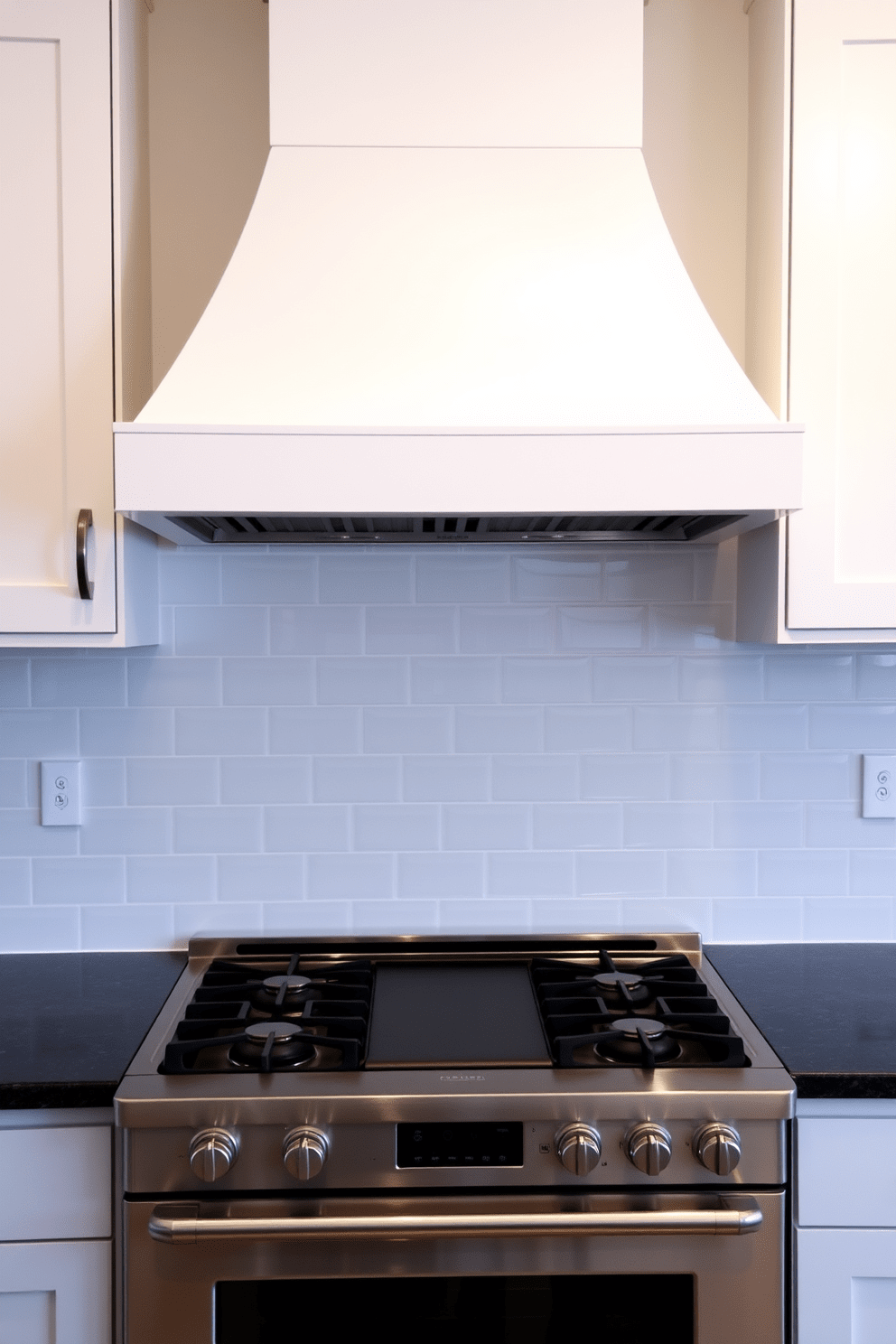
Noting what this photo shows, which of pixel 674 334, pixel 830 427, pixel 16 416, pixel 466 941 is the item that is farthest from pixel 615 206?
pixel 466 941

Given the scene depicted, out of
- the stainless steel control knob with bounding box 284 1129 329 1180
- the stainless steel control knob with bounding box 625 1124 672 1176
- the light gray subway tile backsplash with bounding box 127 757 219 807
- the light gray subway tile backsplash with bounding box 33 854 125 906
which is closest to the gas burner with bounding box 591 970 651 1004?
the stainless steel control knob with bounding box 625 1124 672 1176

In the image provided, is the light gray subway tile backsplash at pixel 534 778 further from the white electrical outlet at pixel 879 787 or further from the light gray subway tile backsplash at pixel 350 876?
the white electrical outlet at pixel 879 787

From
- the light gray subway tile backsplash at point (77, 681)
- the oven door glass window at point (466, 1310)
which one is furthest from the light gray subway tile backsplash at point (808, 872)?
the light gray subway tile backsplash at point (77, 681)

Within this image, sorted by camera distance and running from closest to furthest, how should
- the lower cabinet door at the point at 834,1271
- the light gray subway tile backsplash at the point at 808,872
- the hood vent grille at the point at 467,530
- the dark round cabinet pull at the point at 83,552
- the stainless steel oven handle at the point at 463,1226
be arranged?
the stainless steel oven handle at the point at 463,1226, the lower cabinet door at the point at 834,1271, the dark round cabinet pull at the point at 83,552, the hood vent grille at the point at 467,530, the light gray subway tile backsplash at the point at 808,872

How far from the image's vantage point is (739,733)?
2.02 m

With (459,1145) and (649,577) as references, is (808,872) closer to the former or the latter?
(649,577)

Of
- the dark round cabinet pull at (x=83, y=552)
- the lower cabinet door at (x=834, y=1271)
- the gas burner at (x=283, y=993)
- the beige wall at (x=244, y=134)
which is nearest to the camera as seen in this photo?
the lower cabinet door at (x=834, y=1271)

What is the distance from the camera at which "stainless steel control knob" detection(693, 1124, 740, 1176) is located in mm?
1383

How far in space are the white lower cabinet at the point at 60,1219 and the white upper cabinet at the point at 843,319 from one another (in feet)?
4.17

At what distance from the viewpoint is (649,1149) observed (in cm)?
138

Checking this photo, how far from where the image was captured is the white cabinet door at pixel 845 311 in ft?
5.39

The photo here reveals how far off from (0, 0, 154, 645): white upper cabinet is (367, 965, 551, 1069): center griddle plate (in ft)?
2.47

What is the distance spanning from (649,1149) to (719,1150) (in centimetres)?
9

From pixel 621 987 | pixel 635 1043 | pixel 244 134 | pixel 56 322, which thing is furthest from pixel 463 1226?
pixel 244 134
